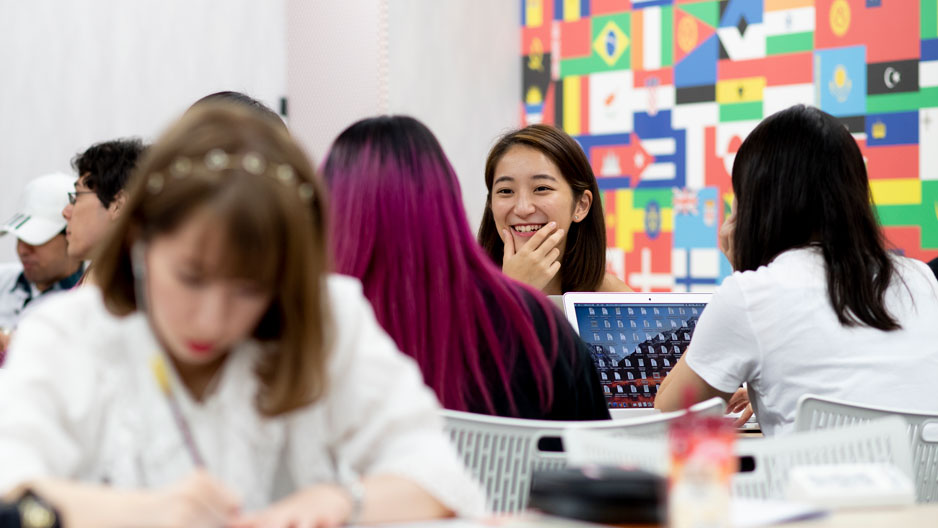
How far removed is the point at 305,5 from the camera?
5.27 meters

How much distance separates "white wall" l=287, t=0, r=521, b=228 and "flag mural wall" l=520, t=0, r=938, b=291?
224 mm

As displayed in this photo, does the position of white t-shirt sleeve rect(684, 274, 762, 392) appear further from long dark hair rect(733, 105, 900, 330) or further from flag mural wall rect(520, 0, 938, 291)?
flag mural wall rect(520, 0, 938, 291)

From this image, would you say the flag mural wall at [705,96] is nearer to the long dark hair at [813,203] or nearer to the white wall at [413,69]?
the white wall at [413,69]

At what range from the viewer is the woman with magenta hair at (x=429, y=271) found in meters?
1.60

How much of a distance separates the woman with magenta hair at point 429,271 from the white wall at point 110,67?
3.33 meters

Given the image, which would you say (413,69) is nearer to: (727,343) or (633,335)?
(633,335)

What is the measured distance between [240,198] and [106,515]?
32 cm

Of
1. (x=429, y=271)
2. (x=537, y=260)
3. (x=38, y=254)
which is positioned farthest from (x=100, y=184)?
(x=429, y=271)

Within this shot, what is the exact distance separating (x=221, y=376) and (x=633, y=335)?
1.53m

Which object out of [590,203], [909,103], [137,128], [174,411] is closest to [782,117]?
[590,203]

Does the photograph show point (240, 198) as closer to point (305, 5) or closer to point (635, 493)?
point (635, 493)

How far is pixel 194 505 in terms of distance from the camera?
37.3 inches

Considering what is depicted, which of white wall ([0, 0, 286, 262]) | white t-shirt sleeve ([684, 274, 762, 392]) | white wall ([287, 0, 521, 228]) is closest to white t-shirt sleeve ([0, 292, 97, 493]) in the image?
white t-shirt sleeve ([684, 274, 762, 392])

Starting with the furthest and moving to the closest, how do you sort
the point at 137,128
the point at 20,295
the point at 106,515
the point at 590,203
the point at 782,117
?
the point at 137,128
the point at 20,295
the point at 590,203
the point at 782,117
the point at 106,515
